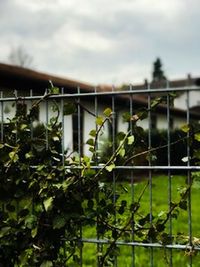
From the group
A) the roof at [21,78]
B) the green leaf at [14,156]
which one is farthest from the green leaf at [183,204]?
the roof at [21,78]

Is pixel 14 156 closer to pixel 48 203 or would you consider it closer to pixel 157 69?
pixel 48 203

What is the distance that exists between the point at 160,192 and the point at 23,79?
374 cm

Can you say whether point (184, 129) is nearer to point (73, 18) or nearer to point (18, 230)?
point (18, 230)

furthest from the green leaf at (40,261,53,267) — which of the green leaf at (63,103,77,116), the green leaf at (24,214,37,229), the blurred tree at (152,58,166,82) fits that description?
the blurred tree at (152,58,166,82)

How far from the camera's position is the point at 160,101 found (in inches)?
108

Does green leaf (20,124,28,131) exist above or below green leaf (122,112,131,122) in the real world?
below

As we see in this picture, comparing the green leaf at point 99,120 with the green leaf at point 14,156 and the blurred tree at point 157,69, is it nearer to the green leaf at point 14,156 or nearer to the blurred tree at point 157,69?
the green leaf at point 14,156

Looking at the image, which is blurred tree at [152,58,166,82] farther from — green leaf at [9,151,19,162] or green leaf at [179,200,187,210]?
green leaf at [179,200,187,210]

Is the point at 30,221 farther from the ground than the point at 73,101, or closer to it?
closer to it

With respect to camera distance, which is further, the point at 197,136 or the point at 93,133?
the point at 93,133

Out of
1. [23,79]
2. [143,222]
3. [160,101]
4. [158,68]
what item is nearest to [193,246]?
[143,222]

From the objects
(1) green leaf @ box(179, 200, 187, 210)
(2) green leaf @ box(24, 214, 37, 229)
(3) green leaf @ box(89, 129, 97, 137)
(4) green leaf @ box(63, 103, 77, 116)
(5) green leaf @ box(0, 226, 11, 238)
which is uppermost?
(4) green leaf @ box(63, 103, 77, 116)

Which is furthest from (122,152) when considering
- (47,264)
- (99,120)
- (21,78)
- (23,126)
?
(21,78)

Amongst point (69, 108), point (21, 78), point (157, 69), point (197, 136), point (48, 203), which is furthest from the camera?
point (157, 69)
